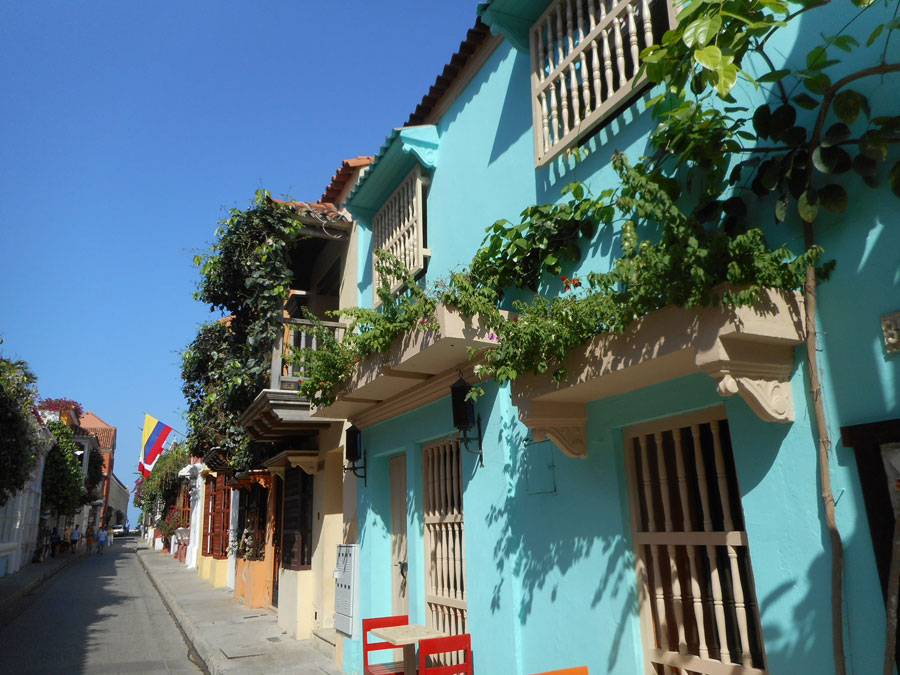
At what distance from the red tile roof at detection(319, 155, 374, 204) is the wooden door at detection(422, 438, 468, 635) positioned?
16.1 feet

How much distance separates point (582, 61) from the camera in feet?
16.1

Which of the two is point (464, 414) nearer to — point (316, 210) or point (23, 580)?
point (316, 210)

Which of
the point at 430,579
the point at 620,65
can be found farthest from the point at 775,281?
the point at 430,579

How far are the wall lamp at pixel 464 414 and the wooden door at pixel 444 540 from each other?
0.59 meters

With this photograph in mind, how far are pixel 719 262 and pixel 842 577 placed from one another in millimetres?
1526

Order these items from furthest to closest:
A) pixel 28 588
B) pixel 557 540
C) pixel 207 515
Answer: pixel 207 515 < pixel 28 588 < pixel 557 540

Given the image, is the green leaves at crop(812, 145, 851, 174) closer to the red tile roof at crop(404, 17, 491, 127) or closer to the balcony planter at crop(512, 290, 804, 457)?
the balcony planter at crop(512, 290, 804, 457)

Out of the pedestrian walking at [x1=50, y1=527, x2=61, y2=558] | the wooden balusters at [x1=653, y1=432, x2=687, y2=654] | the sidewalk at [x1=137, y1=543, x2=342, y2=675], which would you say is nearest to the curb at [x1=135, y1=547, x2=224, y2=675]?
the sidewalk at [x1=137, y1=543, x2=342, y2=675]

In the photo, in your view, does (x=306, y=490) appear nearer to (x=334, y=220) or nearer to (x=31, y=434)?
(x=334, y=220)

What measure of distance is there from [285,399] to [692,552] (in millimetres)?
6325

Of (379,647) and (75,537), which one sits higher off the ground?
(75,537)

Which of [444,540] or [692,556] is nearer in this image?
[692,556]

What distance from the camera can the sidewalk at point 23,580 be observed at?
52.4 feet

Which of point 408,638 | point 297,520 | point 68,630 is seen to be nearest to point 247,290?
point 297,520
